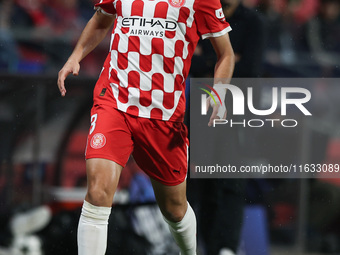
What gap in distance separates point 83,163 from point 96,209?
165cm

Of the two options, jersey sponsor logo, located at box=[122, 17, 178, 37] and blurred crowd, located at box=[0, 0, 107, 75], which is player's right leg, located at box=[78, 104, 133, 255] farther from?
blurred crowd, located at box=[0, 0, 107, 75]

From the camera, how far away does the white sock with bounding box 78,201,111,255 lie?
133 inches

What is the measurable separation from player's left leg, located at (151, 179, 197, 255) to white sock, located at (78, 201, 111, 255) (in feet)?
1.65

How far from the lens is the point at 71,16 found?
518 centimetres

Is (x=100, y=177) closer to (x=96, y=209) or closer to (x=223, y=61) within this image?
(x=96, y=209)

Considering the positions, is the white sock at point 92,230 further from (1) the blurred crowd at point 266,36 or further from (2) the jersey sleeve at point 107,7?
(1) the blurred crowd at point 266,36

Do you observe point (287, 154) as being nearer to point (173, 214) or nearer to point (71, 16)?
point (173, 214)

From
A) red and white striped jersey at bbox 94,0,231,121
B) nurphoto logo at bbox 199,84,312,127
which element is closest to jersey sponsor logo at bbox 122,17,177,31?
red and white striped jersey at bbox 94,0,231,121

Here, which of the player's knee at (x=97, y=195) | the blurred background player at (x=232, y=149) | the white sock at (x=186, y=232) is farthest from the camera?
the blurred background player at (x=232, y=149)

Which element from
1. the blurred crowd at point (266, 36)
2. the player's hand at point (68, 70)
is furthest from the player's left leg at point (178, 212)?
the blurred crowd at point (266, 36)

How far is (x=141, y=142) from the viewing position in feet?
12.1

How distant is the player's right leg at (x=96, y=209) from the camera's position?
3.38 metres

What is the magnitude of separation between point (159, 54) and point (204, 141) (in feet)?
4.30

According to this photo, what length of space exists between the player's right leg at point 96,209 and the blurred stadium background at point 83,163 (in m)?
1.50
